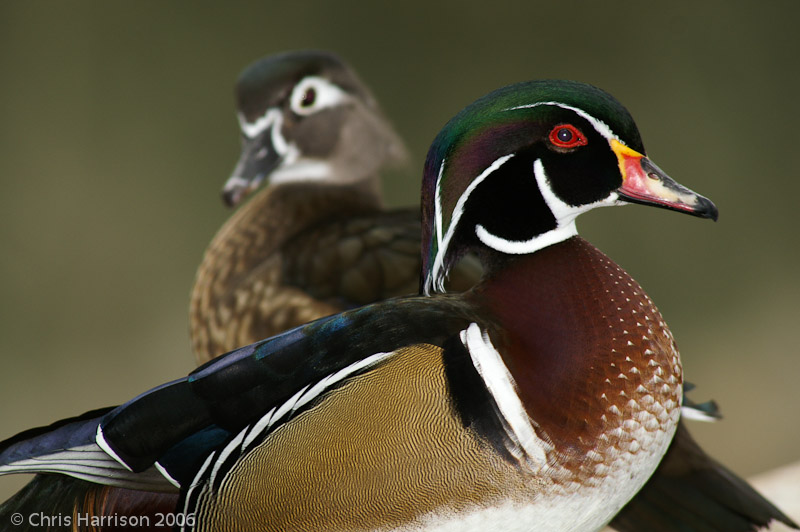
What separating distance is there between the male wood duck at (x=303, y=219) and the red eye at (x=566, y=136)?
488 millimetres

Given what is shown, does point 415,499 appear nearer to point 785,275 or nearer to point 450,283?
point 450,283

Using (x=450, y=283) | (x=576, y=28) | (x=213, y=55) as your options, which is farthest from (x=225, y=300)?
(x=576, y=28)

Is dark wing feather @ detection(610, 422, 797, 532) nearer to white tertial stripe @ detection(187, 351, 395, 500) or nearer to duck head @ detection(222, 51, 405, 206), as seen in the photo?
white tertial stripe @ detection(187, 351, 395, 500)

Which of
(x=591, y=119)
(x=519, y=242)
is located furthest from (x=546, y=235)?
(x=591, y=119)

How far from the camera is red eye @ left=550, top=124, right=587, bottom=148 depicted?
0.97 metres

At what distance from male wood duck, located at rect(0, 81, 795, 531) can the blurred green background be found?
203 cm

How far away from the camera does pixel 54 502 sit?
984mm

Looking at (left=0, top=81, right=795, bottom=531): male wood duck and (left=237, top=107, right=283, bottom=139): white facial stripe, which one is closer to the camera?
(left=0, top=81, right=795, bottom=531): male wood duck

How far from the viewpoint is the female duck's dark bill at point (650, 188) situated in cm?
94

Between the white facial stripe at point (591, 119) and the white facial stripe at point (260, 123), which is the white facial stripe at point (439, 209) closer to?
the white facial stripe at point (591, 119)

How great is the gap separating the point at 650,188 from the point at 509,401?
0.27 metres

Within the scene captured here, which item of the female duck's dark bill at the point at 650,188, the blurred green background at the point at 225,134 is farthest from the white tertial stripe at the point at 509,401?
the blurred green background at the point at 225,134

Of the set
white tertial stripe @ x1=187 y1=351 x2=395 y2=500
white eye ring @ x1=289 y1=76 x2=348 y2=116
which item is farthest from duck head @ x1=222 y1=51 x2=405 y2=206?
white tertial stripe @ x1=187 y1=351 x2=395 y2=500

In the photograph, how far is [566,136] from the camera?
0.97m
